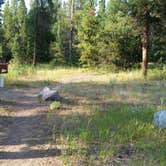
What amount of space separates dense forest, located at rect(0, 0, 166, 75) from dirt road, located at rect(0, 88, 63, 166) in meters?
7.09

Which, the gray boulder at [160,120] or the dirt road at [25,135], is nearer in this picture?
the dirt road at [25,135]

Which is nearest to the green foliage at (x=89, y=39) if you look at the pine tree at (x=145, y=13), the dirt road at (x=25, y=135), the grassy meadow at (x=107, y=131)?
the pine tree at (x=145, y=13)

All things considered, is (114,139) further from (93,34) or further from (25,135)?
(93,34)

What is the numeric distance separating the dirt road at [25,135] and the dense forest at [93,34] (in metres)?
7.09

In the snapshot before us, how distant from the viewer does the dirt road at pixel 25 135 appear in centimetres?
427

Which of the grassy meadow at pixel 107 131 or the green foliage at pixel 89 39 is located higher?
the green foliage at pixel 89 39

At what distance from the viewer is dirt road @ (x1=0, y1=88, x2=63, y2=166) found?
427cm

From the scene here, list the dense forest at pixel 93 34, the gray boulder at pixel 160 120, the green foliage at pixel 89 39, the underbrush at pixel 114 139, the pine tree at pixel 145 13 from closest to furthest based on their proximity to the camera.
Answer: the underbrush at pixel 114 139
the gray boulder at pixel 160 120
the pine tree at pixel 145 13
the dense forest at pixel 93 34
the green foliage at pixel 89 39

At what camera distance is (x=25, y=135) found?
208 inches

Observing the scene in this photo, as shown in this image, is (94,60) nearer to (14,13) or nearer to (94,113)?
(94,113)

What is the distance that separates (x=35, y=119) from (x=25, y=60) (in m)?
23.3

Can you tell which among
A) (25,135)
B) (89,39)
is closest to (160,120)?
(25,135)

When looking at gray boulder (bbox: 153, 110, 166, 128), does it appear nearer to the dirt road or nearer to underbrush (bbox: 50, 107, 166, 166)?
underbrush (bbox: 50, 107, 166, 166)

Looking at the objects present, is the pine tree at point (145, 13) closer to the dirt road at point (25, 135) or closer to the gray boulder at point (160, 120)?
the dirt road at point (25, 135)
